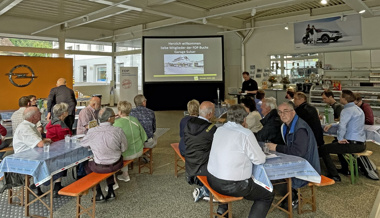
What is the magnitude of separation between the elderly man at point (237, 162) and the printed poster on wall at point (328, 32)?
8169 millimetres

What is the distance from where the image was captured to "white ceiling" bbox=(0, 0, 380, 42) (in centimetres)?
741

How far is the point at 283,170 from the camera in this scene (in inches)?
92.6

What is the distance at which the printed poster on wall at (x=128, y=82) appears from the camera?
10.8m

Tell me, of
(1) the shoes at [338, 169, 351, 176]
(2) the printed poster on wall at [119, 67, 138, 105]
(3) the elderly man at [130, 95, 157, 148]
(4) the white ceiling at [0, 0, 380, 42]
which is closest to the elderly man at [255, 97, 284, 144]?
(1) the shoes at [338, 169, 351, 176]

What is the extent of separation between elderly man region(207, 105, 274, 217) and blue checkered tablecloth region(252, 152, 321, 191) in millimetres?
76

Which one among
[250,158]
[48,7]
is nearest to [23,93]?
[48,7]

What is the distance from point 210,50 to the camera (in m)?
10.8

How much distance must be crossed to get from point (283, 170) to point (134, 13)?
8.98 m

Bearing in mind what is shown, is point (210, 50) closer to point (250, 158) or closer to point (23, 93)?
point (23, 93)

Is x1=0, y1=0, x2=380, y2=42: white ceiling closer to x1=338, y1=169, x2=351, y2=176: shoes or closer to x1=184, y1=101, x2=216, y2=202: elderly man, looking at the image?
x1=338, y1=169, x2=351, y2=176: shoes

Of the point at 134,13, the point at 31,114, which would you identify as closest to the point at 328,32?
the point at 134,13

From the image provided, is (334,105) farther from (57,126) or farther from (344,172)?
(57,126)

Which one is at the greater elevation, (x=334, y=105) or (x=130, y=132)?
(x=334, y=105)

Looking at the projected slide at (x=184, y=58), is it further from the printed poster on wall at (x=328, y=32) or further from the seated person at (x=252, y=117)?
the seated person at (x=252, y=117)
